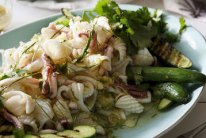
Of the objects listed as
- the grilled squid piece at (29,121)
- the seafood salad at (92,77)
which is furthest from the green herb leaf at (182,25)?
the grilled squid piece at (29,121)

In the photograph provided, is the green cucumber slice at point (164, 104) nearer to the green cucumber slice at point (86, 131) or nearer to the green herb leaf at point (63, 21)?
the green cucumber slice at point (86, 131)

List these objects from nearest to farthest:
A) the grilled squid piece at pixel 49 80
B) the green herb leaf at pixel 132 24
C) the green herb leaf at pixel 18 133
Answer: the green herb leaf at pixel 18 133 < the grilled squid piece at pixel 49 80 < the green herb leaf at pixel 132 24

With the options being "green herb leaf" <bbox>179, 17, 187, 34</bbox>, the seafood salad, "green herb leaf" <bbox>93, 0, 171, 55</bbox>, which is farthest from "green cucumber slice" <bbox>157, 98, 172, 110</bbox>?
"green herb leaf" <bbox>179, 17, 187, 34</bbox>

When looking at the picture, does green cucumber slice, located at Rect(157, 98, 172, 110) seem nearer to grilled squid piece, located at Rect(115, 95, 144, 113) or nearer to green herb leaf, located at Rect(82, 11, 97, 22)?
grilled squid piece, located at Rect(115, 95, 144, 113)

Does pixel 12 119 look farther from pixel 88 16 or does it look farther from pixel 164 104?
pixel 88 16

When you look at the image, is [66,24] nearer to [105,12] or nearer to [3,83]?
[105,12]

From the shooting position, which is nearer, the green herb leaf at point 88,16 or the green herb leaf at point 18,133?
the green herb leaf at point 18,133

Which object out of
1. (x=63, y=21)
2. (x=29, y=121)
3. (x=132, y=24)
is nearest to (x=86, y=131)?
(x=29, y=121)

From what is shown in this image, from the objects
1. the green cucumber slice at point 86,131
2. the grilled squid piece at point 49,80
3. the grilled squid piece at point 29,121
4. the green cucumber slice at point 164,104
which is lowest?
the green cucumber slice at point 164,104
